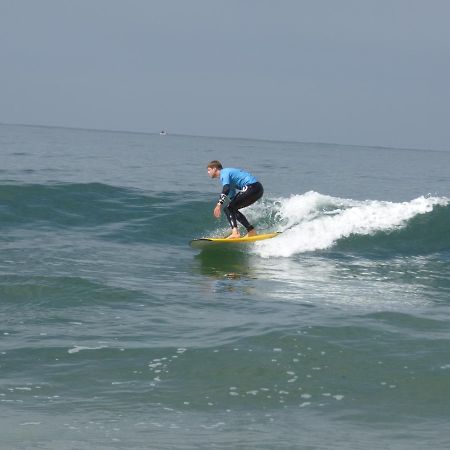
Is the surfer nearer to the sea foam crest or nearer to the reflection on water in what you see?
the reflection on water

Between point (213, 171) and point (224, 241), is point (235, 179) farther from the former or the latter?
point (224, 241)

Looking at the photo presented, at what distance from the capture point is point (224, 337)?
840 cm

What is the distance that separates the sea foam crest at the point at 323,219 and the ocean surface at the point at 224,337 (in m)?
0.06

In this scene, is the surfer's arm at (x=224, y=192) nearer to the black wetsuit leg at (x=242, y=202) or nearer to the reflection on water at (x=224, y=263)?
the black wetsuit leg at (x=242, y=202)

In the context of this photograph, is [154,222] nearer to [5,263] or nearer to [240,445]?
[5,263]

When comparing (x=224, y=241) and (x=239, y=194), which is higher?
(x=239, y=194)

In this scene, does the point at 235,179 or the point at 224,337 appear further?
the point at 235,179

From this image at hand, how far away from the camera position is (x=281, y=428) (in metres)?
6.11

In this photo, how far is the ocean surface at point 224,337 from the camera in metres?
6.13

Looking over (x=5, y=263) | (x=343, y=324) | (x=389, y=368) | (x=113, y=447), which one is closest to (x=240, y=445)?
(x=113, y=447)

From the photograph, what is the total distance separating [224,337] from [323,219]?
8.98 meters

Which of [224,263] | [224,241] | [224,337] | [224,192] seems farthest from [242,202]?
[224,337]

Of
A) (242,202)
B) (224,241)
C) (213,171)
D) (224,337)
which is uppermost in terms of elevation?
(213,171)

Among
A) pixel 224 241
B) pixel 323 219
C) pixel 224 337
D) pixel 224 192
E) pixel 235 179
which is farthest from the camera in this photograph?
pixel 323 219
